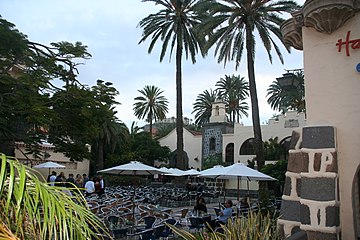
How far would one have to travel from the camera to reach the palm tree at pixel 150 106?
158ft

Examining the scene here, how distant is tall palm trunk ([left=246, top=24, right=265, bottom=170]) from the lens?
1934 cm

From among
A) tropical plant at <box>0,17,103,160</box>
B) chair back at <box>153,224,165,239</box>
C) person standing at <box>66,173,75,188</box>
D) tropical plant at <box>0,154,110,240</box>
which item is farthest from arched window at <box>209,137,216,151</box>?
tropical plant at <box>0,154,110,240</box>

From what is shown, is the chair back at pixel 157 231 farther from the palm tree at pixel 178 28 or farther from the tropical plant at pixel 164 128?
the tropical plant at pixel 164 128

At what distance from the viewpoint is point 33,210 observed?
1797 millimetres

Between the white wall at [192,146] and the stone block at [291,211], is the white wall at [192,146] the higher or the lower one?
the higher one

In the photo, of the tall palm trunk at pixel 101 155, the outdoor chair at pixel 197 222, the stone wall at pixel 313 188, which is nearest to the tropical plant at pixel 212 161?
the tall palm trunk at pixel 101 155

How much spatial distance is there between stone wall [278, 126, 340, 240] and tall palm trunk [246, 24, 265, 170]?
1347 cm

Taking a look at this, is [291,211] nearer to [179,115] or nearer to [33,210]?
[33,210]

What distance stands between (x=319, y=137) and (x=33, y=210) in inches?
194

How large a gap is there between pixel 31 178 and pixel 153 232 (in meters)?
6.37

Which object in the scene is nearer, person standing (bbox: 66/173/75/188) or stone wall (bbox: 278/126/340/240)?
person standing (bbox: 66/173/75/188)

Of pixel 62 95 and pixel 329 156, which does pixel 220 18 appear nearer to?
pixel 62 95

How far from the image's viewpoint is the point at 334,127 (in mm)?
5625

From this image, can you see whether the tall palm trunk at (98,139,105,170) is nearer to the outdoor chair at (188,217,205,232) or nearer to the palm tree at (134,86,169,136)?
the palm tree at (134,86,169,136)
